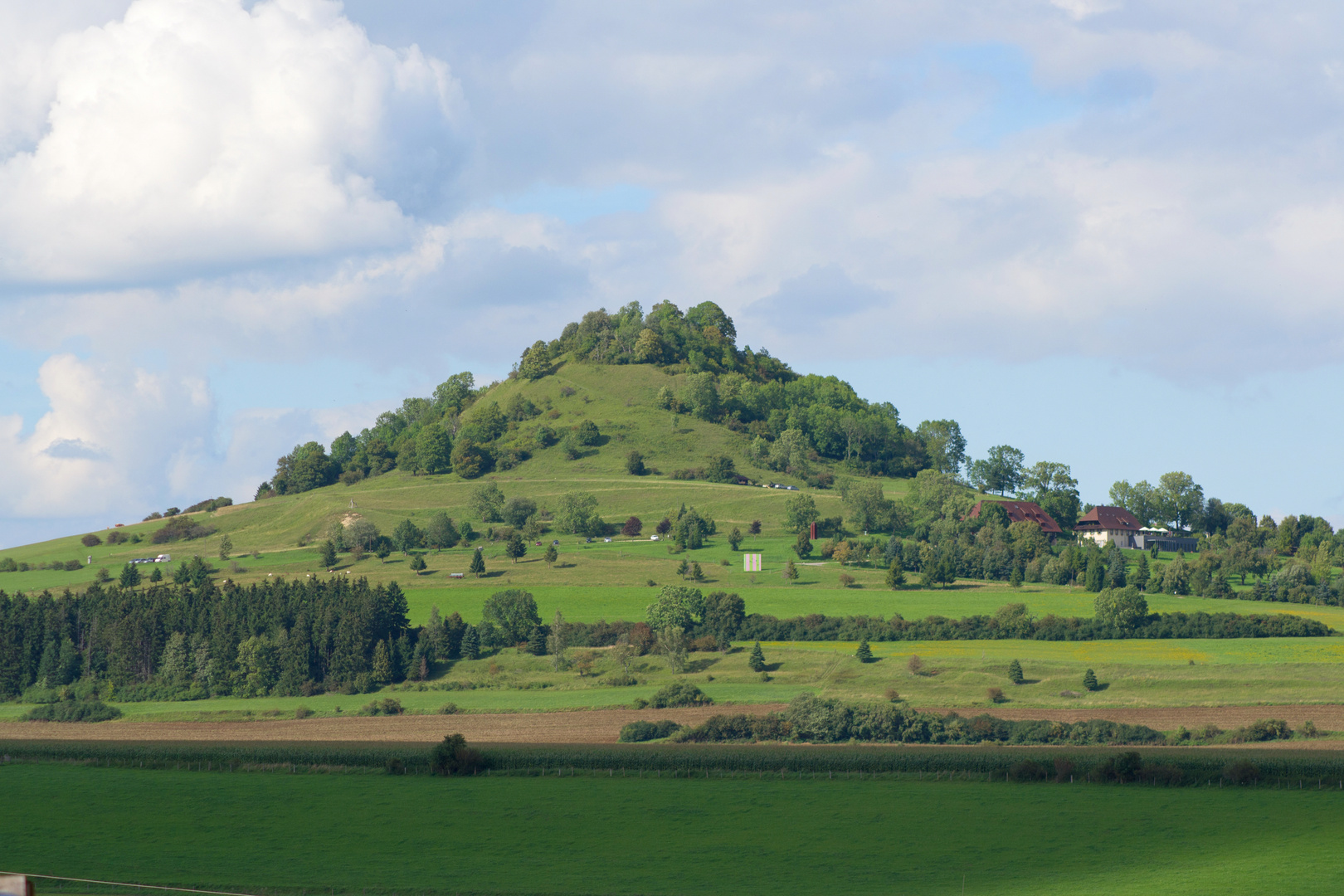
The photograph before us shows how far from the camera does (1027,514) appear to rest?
581ft

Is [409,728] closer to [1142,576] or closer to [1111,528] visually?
[1142,576]

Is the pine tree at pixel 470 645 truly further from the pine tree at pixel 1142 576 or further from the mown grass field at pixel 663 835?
the pine tree at pixel 1142 576

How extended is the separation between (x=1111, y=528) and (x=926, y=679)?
99.0 meters

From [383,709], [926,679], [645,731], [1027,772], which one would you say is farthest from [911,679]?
[383,709]

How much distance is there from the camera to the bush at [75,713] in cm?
9800

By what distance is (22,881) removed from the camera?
12625 millimetres

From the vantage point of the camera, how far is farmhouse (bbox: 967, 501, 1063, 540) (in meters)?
171

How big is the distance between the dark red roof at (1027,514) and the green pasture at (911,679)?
215ft

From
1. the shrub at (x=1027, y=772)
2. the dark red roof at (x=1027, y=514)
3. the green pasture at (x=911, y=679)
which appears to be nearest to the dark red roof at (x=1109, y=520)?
the dark red roof at (x=1027, y=514)

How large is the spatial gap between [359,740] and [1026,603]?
6787 cm

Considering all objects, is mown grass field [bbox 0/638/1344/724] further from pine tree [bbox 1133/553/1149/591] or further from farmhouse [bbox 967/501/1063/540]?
farmhouse [bbox 967/501/1063/540]

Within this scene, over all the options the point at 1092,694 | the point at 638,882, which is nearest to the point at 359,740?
the point at 638,882

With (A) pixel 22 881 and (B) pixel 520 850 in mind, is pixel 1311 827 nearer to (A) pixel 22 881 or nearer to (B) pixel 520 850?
(B) pixel 520 850

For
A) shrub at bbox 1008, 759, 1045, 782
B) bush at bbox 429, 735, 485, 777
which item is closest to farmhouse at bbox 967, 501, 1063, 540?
shrub at bbox 1008, 759, 1045, 782
